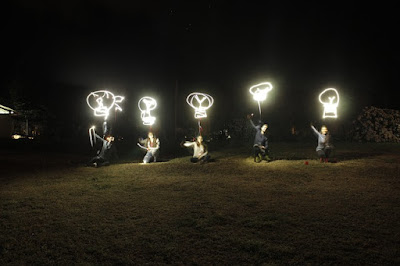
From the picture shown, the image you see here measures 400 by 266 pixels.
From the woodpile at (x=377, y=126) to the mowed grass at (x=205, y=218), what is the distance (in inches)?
543

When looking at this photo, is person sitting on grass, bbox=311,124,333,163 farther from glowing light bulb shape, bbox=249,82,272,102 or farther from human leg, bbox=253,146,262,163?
glowing light bulb shape, bbox=249,82,272,102

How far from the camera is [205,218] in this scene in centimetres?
583

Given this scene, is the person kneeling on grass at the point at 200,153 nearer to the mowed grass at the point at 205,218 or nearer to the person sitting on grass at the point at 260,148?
the person sitting on grass at the point at 260,148

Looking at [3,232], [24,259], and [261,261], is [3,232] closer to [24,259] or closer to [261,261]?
[24,259]

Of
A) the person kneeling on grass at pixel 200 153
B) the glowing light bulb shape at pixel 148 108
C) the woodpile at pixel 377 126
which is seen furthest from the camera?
the woodpile at pixel 377 126

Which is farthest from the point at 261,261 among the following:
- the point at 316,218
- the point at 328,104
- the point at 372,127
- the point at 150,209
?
the point at 372,127

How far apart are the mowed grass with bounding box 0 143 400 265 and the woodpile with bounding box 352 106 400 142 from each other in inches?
543

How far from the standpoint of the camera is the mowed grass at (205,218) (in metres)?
4.32

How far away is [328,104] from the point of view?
13.0 metres

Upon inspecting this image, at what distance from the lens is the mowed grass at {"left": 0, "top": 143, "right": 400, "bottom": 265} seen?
432cm

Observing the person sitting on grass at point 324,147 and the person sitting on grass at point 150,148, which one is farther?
the person sitting on grass at point 150,148

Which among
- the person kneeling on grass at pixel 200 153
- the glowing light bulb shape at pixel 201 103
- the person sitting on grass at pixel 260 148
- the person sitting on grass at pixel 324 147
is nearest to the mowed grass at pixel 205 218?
the person sitting on grass at pixel 324 147

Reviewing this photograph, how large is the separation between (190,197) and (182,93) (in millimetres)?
22474

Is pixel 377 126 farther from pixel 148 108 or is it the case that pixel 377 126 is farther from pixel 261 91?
pixel 148 108
